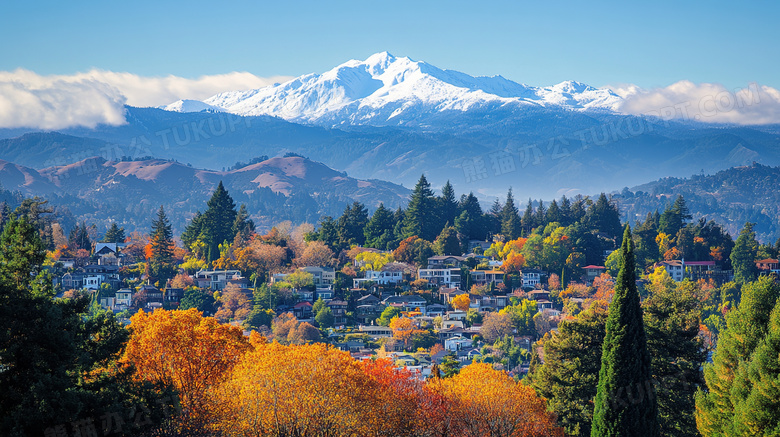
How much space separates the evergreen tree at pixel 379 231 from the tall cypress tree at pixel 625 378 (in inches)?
2446

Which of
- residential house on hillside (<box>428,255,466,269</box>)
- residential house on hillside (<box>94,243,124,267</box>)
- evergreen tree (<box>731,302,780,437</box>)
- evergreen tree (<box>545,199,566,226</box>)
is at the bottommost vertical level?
evergreen tree (<box>731,302,780,437</box>)

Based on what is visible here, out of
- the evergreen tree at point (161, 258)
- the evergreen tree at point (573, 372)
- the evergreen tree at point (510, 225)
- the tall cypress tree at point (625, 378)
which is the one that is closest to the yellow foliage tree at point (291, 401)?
the tall cypress tree at point (625, 378)

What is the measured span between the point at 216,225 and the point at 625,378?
66.2 m

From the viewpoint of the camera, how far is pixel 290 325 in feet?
240

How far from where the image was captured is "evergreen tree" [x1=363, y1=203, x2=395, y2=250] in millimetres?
91188

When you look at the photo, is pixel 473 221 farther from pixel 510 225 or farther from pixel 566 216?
pixel 566 216

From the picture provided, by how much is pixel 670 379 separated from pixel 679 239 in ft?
198

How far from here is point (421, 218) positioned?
91875 mm

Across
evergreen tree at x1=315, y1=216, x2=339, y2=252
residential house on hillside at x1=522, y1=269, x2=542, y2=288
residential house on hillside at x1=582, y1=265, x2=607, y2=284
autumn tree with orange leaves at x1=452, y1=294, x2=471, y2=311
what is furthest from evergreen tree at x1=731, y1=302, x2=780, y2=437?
evergreen tree at x1=315, y1=216, x2=339, y2=252

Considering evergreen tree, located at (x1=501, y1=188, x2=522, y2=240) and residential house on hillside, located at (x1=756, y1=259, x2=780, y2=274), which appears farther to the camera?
evergreen tree, located at (x1=501, y1=188, x2=522, y2=240)

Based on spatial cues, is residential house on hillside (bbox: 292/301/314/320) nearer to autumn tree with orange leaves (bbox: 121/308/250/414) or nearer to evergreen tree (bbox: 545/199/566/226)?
evergreen tree (bbox: 545/199/566/226)

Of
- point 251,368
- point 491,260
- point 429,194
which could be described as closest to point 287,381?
point 251,368

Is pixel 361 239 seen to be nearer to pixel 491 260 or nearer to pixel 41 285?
pixel 491 260

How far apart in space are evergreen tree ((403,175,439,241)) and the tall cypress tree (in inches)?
2448
